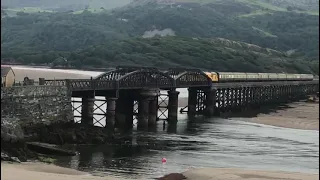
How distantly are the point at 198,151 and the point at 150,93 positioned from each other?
Result: 16.6m

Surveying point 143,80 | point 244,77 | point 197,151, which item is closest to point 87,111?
point 197,151

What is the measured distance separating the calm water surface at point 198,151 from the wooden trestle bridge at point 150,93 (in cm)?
342

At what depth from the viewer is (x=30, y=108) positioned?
43094mm

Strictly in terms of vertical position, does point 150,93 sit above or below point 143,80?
below

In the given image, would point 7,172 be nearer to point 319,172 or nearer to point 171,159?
point 171,159

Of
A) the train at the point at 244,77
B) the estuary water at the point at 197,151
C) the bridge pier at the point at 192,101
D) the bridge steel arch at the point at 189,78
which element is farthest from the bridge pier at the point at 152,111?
the train at the point at 244,77

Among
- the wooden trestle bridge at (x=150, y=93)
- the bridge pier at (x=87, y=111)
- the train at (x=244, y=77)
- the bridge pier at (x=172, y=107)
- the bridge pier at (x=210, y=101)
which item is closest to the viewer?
the bridge pier at (x=87, y=111)

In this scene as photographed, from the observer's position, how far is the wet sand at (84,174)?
30720 mm

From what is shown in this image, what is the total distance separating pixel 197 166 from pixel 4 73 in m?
15.8

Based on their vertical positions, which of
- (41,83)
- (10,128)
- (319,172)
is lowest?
(319,172)

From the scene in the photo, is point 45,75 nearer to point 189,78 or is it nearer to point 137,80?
point 189,78

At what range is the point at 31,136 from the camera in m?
41.6

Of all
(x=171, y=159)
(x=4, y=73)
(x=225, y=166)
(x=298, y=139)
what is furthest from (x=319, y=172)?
(x=4, y=73)

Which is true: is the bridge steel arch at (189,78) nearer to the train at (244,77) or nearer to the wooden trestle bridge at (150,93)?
the wooden trestle bridge at (150,93)
